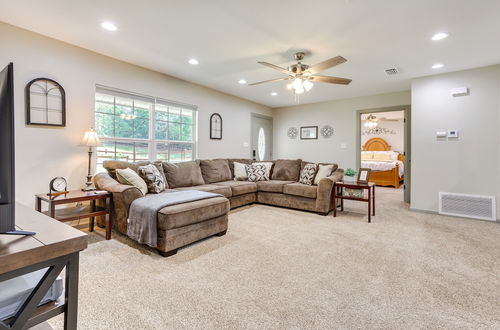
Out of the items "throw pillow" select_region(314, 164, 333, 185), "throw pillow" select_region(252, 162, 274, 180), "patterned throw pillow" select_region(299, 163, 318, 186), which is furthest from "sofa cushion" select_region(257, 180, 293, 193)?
"throw pillow" select_region(314, 164, 333, 185)

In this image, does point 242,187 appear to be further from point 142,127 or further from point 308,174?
point 142,127

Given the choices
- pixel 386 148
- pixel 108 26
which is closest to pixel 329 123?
pixel 386 148

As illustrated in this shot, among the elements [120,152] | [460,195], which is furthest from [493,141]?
[120,152]

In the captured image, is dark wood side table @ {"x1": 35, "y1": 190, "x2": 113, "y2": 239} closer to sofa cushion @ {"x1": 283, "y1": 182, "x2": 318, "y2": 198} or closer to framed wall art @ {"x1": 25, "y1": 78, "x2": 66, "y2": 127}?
framed wall art @ {"x1": 25, "y1": 78, "x2": 66, "y2": 127}

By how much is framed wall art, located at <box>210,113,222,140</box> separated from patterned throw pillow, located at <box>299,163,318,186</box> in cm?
211

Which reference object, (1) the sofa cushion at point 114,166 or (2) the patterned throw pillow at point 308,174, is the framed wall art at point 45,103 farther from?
(2) the patterned throw pillow at point 308,174

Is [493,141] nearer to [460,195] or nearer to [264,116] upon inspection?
[460,195]

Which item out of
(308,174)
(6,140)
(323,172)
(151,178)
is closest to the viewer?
(6,140)

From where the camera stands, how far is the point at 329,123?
21.0 ft

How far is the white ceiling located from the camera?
2.36m

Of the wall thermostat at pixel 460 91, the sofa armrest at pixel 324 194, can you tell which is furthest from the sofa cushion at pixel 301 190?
the wall thermostat at pixel 460 91

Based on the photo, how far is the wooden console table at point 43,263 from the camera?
695 mm

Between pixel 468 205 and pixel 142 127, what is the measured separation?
5.60m

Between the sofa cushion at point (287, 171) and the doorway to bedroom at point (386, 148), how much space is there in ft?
6.17
